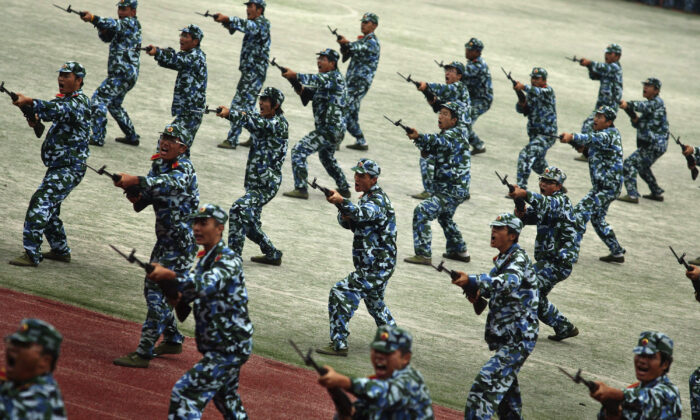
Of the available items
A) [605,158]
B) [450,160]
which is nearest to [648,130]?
[605,158]

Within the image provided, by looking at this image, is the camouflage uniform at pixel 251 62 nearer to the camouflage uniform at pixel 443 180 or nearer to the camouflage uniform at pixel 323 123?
the camouflage uniform at pixel 323 123

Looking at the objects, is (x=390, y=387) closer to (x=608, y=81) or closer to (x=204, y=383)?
(x=204, y=383)

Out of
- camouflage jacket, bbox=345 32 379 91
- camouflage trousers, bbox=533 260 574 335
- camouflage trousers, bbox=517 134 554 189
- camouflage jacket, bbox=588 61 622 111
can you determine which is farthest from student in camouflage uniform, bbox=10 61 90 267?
camouflage jacket, bbox=588 61 622 111

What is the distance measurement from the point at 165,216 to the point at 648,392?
4.75 metres

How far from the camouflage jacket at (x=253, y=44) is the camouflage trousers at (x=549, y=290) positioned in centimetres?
815

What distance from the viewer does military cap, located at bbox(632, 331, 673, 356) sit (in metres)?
7.88

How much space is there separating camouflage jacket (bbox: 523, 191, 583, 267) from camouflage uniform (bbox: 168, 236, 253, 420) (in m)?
5.22

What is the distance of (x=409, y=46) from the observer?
101 feet

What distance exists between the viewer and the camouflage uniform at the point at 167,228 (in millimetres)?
9742

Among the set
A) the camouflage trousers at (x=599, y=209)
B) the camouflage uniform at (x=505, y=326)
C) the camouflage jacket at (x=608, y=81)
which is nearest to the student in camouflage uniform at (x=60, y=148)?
the camouflage uniform at (x=505, y=326)

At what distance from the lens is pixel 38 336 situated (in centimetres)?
615

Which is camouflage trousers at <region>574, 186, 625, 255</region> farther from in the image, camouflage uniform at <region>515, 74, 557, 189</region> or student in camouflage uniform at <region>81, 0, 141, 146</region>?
student in camouflage uniform at <region>81, 0, 141, 146</region>

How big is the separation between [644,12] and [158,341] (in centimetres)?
3782

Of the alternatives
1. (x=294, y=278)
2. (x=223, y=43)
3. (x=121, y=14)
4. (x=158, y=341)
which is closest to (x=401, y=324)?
(x=294, y=278)
